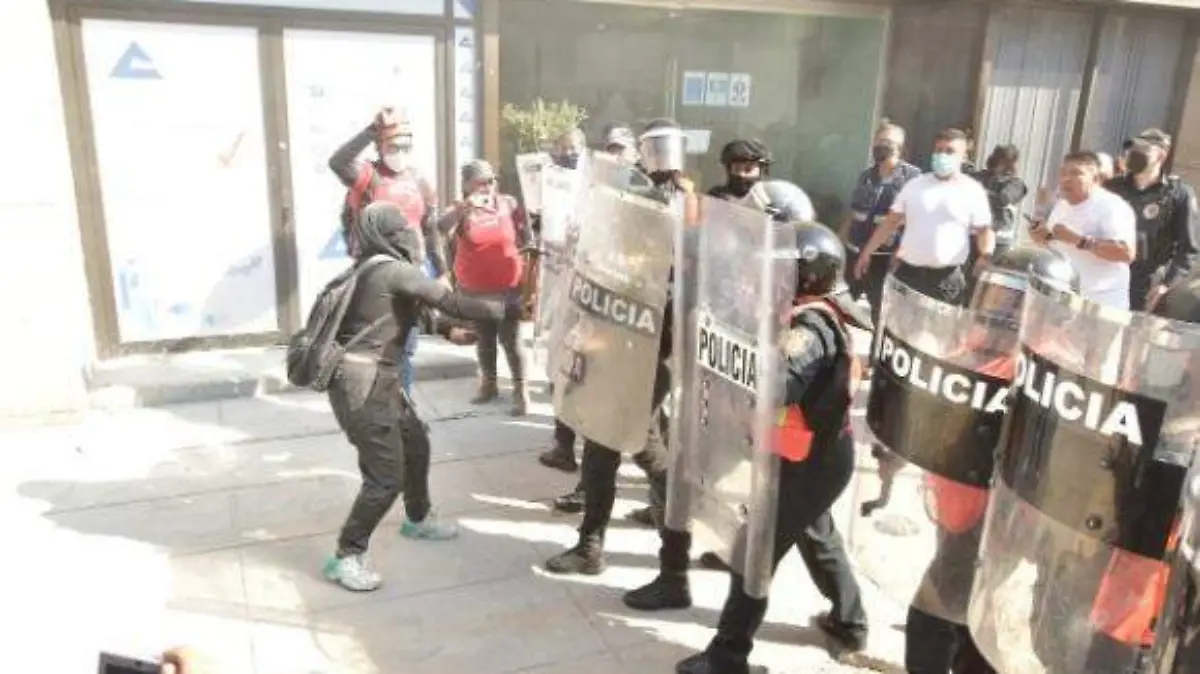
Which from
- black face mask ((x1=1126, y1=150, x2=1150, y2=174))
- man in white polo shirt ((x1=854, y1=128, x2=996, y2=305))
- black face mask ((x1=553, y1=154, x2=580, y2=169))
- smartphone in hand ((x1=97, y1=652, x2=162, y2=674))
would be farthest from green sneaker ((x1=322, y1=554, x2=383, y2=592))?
black face mask ((x1=1126, y1=150, x2=1150, y2=174))

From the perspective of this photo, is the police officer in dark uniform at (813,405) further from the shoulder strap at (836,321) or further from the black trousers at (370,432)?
the black trousers at (370,432)

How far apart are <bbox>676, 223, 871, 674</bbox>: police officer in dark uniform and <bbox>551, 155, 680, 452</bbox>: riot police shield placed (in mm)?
521

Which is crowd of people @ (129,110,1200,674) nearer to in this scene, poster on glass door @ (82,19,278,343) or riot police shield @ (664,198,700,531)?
riot police shield @ (664,198,700,531)

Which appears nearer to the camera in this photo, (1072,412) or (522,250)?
(1072,412)

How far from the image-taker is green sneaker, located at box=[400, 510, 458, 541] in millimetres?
4254

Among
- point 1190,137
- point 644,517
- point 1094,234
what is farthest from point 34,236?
point 1190,137

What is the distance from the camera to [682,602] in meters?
3.74

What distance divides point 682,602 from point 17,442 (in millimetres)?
3995

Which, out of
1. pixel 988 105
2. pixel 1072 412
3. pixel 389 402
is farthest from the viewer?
pixel 988 105

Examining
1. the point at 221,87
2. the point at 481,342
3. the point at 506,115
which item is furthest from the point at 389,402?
the point at 506,115

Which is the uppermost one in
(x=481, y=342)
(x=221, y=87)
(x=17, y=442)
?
(x=221, y=87)

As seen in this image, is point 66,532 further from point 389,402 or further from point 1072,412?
point 1072,412

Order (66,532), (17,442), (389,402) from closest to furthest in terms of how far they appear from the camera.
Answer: (389,402) < (66,532) < (17,442)

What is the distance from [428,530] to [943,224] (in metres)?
3.63
